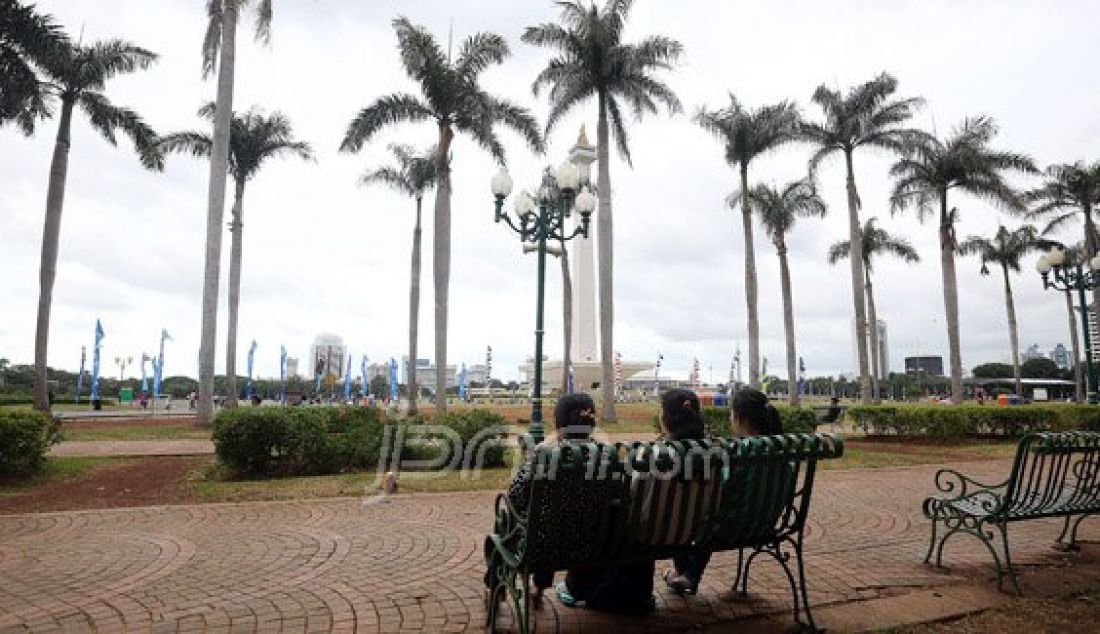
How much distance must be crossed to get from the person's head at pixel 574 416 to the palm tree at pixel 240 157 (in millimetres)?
25255

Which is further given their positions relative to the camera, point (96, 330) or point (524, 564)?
point (96, 330)

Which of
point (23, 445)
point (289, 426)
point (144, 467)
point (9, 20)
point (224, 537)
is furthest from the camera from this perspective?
point (9, 20)

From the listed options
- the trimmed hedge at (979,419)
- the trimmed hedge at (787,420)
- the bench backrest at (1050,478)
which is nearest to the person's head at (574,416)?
the bench backrest at (1050,478)

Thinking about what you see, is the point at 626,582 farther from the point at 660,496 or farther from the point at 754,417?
the point at 754,417

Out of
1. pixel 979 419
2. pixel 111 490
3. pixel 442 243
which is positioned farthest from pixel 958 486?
pixel 442 243

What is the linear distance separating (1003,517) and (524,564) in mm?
3234

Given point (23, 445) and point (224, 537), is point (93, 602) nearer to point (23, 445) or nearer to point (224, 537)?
point (224, 537)

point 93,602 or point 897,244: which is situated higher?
point 897,244

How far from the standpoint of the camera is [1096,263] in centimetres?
1452

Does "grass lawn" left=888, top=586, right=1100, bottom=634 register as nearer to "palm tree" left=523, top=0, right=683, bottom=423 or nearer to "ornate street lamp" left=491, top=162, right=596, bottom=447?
"ornate street lamp" left=491, top=162, right=596, bottom=447

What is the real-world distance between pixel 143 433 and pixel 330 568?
15.0 metres

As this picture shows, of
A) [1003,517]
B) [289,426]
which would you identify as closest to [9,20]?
[289,426]

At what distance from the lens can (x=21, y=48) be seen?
16844mm

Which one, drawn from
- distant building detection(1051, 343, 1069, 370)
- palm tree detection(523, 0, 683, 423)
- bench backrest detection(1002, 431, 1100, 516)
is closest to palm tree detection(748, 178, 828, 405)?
palm tree detection(523, 0, 683, 423)
